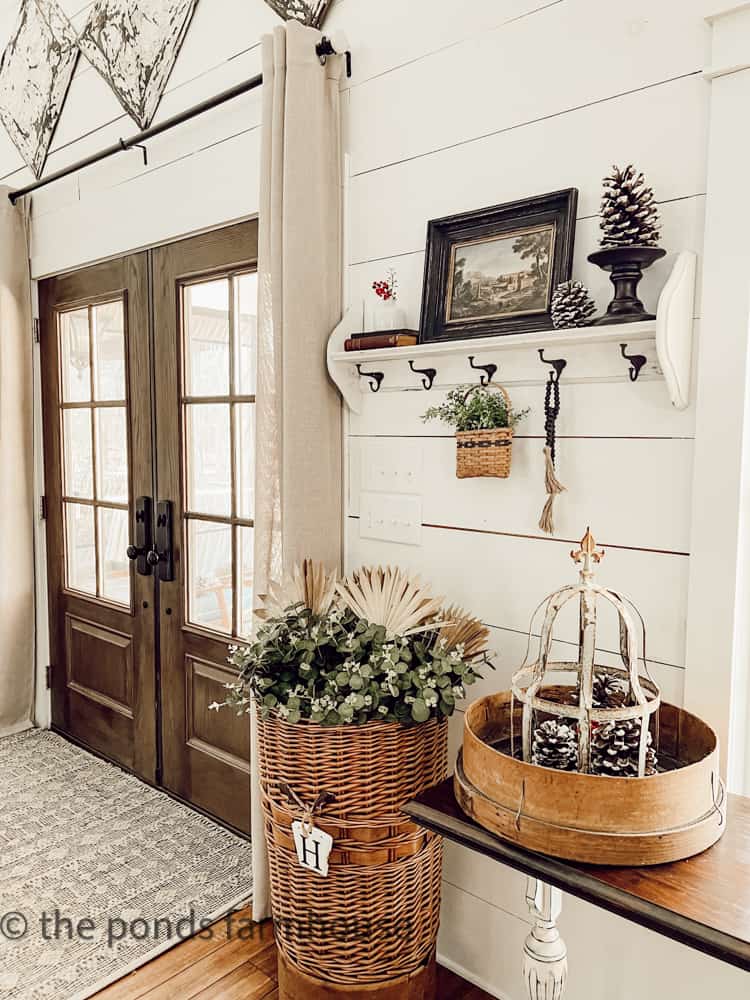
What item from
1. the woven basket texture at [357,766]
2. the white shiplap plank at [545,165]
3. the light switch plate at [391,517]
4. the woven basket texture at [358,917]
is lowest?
the woven basket texture at [358,917]

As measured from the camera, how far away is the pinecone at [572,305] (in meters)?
1.56

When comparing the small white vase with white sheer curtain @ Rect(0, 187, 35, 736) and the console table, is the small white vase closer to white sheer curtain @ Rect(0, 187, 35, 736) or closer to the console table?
the console table

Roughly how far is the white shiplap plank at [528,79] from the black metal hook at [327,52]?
77 millimetres

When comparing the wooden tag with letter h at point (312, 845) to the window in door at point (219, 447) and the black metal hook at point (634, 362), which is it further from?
the black metal hook at point (634, 362)

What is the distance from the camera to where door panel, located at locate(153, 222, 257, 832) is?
2.54m

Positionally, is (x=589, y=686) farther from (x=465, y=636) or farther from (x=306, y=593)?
(x=306, y=593)

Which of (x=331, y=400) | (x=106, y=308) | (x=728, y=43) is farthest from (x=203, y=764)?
(x=728, y=43)

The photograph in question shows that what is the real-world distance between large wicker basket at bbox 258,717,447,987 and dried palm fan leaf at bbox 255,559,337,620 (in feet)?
0.87

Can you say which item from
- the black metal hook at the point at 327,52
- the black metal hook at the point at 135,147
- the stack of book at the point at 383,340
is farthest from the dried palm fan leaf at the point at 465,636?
the black metal hook at the point at 135,147

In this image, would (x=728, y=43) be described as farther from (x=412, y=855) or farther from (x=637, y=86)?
(x=412, y=855)

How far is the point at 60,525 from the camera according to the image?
11.1 feet

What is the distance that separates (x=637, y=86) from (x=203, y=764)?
234cm

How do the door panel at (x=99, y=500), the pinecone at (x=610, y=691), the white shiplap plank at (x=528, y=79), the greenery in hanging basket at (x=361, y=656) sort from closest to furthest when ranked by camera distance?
the pinecone at (x=610, y=691), the white shiplap plank at (x=528, y=79), the greenery in hanging basket at (x=361, y=656), the door panel at (x=99, y=500)

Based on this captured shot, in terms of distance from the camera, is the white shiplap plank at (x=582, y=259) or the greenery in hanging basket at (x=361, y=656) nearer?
the white shiplap plank at (x=582, y=259)
